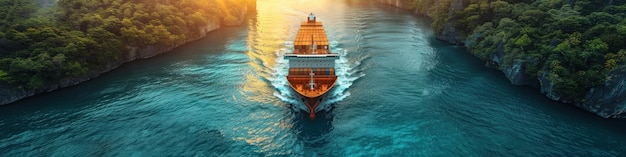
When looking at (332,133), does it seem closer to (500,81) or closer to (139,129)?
(139,129)

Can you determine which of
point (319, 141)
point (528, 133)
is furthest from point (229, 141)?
point (528, 133)

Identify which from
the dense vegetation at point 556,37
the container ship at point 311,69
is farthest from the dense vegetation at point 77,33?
the dense vegetation at point 556,37

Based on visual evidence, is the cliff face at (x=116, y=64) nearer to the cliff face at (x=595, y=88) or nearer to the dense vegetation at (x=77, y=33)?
the dense vegetation at (x=77, y=33)

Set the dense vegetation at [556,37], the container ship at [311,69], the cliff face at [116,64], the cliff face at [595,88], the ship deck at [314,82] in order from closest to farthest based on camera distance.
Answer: the cliff face at [595,88]
the container ship at [311,69]
the ship deck at [314,82]
the dense vegetation at [556,37]
the cliff face at [116,64]

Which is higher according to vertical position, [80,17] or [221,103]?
[80,17]

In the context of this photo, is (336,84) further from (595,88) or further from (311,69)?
(595,88)

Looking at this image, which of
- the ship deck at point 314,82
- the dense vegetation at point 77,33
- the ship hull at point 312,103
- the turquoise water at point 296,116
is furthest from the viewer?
the dense vegetation at point 77,33

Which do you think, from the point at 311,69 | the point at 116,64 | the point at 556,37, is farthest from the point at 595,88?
the point at 116,64

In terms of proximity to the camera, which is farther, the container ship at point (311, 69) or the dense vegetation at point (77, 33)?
the dense vegetation at point (77, 33)
